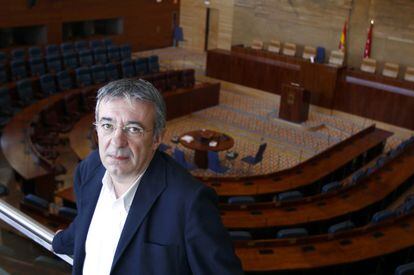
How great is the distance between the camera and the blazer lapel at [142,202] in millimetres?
1514

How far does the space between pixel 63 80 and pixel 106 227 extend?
987cm

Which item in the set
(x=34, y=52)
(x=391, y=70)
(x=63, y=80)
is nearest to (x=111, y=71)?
(x=63, y=80)

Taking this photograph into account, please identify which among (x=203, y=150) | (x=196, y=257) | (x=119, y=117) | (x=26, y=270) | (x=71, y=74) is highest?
(x=119, y=117)

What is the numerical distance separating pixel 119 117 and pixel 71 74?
10.4 meters

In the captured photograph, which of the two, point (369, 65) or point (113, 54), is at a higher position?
point (369, 65)

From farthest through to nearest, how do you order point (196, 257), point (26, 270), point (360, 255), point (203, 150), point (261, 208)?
point (203, 150) < point (261, 208) < point (360, 255) < point (26, 270) < point (196, 257)

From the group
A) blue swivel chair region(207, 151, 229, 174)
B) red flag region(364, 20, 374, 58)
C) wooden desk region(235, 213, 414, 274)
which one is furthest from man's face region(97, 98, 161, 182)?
red flag region(364, 20, 374, 58)

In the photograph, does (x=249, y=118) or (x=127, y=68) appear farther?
(x=127, y=68)

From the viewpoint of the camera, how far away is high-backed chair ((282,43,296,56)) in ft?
50.6

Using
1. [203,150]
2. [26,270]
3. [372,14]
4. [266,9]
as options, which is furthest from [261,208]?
[266,9]

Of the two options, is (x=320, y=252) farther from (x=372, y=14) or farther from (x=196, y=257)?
(x=372, y=14)

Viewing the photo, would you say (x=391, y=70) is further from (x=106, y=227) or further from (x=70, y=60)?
(x=106, y=227)

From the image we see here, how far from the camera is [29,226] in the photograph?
202cm

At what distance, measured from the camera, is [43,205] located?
5816mm
